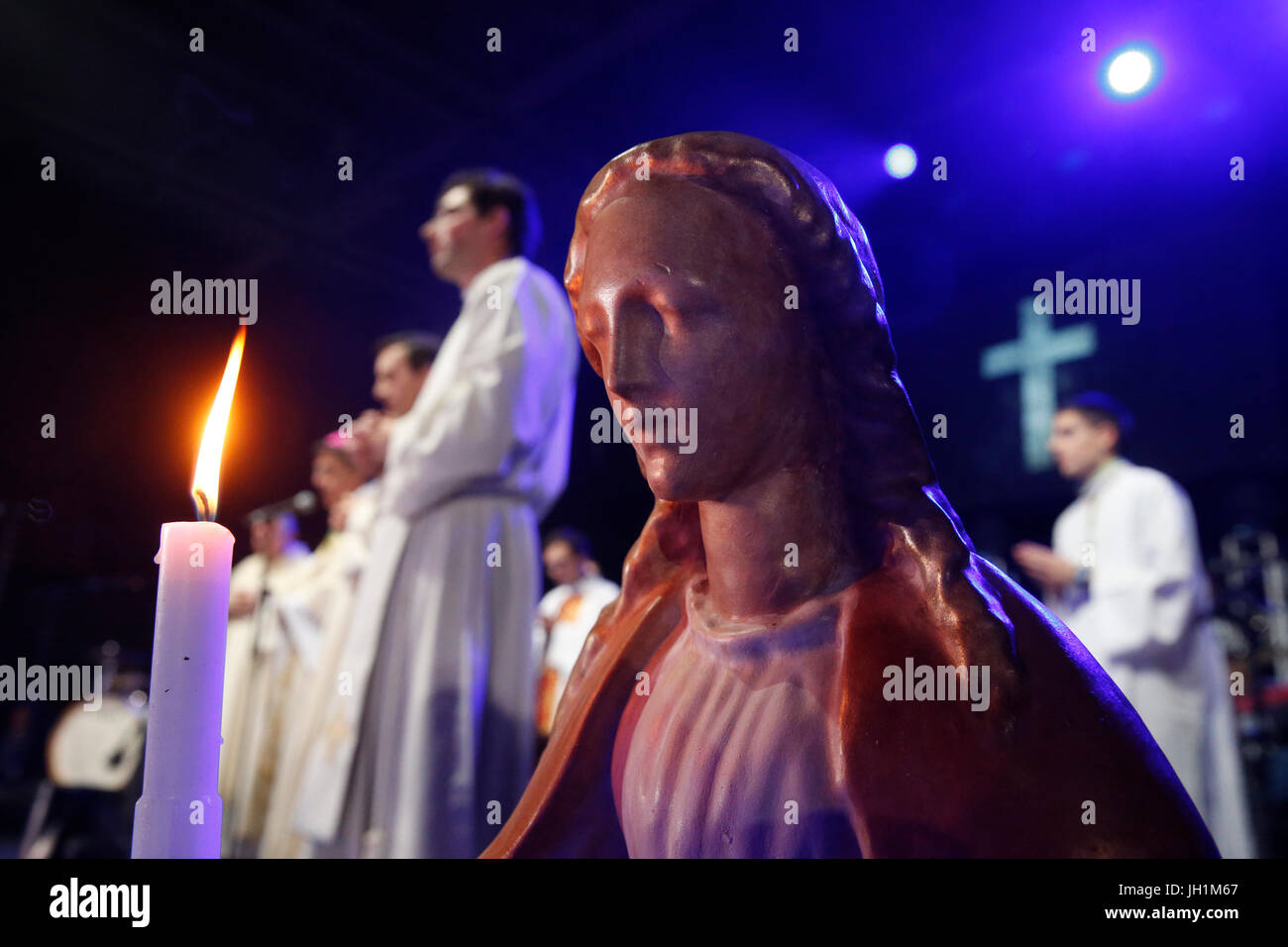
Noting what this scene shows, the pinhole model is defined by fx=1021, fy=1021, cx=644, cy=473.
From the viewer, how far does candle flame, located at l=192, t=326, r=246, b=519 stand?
0.74m

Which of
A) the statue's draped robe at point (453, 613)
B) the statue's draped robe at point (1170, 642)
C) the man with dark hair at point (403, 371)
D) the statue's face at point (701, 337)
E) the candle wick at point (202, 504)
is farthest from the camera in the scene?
the man with dark hair at point (403, 371)

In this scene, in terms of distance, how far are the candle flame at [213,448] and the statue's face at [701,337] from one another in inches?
12.6

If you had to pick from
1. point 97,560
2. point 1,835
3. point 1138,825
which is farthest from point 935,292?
point 1,835

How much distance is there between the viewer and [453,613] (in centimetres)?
248

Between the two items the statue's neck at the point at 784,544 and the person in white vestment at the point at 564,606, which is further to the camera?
the person in white vestment at the point at 564,606

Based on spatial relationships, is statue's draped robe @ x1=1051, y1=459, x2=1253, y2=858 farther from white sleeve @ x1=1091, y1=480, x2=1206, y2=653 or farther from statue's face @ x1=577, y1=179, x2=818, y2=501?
statue's face @ x1=577, y1=179, x2=818, y2=501

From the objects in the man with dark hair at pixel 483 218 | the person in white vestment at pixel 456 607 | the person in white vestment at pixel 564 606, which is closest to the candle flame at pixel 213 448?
the person in white vestment at pixel 456 607

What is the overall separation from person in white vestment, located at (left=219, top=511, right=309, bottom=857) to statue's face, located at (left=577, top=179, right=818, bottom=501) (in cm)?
344

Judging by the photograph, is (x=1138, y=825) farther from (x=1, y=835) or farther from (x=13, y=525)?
(x=1, y=835)

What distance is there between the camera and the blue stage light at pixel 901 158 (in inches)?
124

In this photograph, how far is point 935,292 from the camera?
4.02 m

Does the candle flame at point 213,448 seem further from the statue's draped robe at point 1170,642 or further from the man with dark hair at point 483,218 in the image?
the statue's draped robe at point 1170,642

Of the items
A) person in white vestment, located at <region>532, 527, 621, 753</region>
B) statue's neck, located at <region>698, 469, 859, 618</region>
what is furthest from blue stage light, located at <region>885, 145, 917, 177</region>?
person in white vestment, located at <region>532, 527, 621, 753</region>
